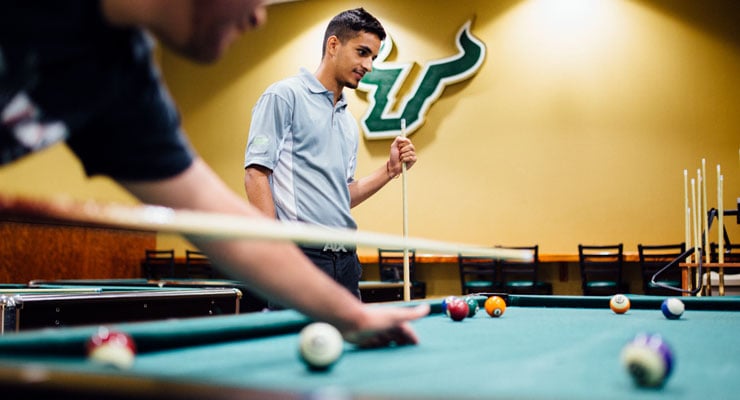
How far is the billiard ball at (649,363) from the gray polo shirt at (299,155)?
1740mm

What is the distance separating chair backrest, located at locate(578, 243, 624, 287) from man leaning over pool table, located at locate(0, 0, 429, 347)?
5137mm

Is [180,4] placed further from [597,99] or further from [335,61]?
[597,99]

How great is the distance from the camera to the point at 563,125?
725 cm

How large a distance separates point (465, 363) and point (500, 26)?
678 centimetres

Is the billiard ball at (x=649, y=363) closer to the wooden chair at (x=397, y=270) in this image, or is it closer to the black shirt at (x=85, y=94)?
the black shirt at (x=85, y=94)

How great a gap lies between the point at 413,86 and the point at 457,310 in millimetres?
5940

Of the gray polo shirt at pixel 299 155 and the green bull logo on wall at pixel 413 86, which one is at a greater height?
the green bull logo on wall at pixel 413 86

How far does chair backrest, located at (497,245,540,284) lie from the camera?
6359mm

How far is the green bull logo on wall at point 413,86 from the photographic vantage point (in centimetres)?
757

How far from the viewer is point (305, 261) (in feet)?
4.33

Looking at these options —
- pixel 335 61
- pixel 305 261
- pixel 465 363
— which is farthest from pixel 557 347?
pixel 335 61

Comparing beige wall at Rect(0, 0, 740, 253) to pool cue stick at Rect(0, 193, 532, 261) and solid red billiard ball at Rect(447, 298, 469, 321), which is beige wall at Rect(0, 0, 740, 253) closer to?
solid red billiard ball at Rect(447, 298, 469, 321)

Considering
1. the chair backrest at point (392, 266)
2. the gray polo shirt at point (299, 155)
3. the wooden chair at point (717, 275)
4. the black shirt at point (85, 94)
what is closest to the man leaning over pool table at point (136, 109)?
the black shirt at point (85, 94)

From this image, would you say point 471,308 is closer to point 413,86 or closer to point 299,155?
point 299,155
